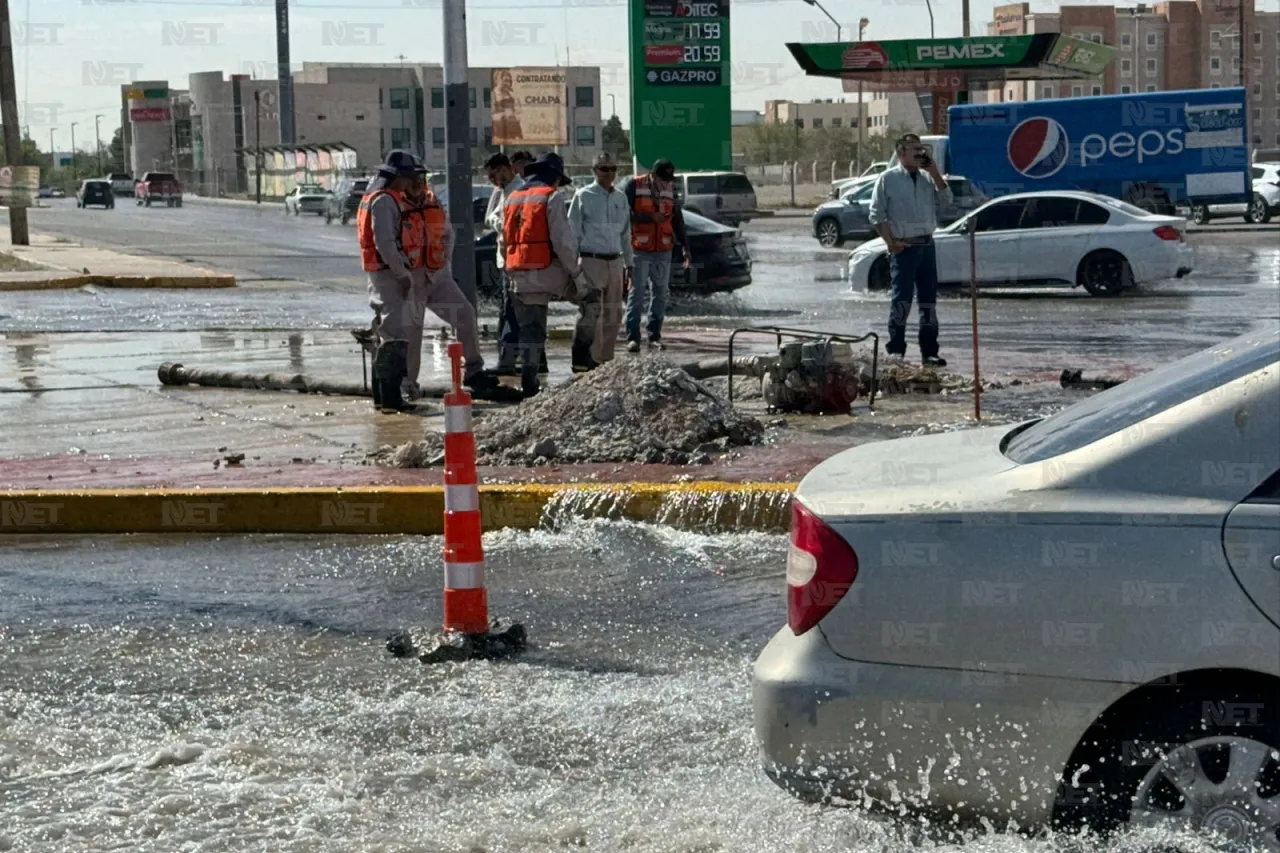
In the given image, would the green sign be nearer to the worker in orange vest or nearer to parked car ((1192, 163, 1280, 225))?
parked car ((1192, 163, 1280, 225))

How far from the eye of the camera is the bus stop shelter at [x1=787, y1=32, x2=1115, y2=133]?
154 feet

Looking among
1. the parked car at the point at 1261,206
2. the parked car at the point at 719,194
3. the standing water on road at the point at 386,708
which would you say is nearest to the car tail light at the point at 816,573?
the standing water on road at the point at 386,708

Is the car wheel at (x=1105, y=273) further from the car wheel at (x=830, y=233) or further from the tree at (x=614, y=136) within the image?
the tree at (x=614, y=136)

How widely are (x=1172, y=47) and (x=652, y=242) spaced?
5343 inches

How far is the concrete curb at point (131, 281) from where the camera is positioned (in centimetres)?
2772

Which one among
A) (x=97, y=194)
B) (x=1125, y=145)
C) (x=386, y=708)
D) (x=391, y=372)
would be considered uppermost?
(x=97, y=194)

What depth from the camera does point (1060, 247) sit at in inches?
926

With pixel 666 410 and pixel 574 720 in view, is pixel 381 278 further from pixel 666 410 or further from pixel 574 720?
pixel 574 720

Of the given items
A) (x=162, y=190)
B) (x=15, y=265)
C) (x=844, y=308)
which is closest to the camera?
(x=844, y=308)

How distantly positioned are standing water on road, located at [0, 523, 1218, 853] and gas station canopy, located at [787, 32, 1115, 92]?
40.3 meters

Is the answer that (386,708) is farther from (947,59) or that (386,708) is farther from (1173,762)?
(947,59)

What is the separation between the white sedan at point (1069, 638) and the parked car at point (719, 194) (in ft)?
135

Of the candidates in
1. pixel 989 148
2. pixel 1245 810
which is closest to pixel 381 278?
pixel 1245 810

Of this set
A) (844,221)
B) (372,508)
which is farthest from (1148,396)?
(844,221)
